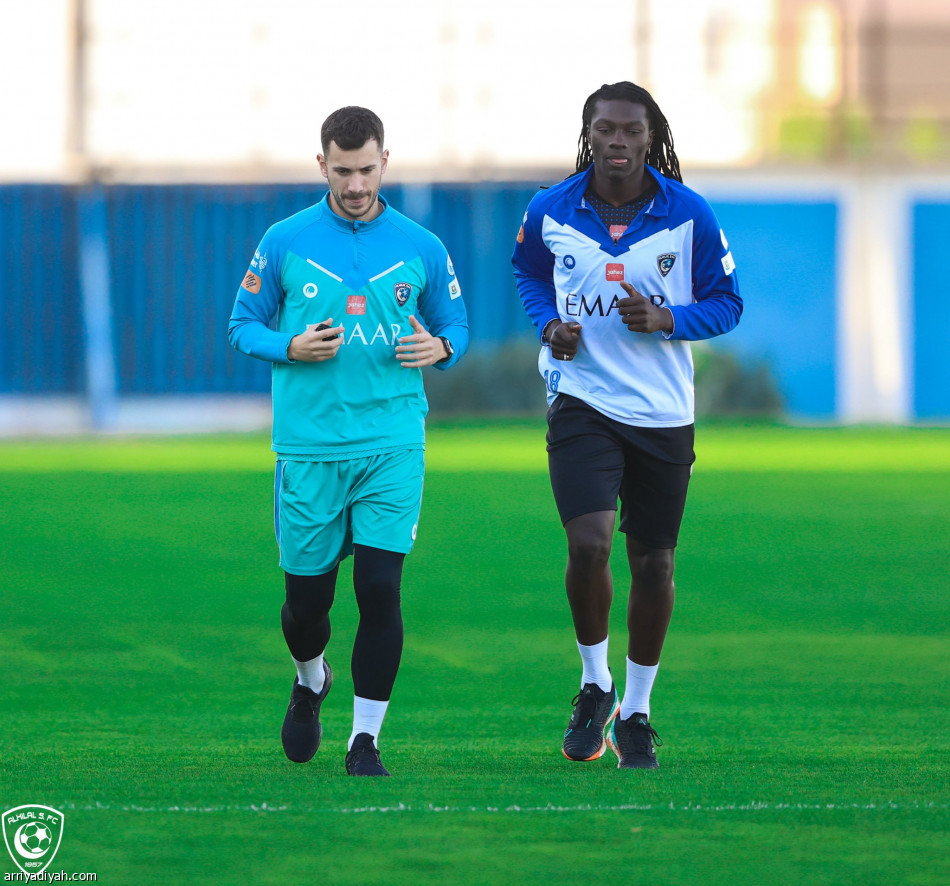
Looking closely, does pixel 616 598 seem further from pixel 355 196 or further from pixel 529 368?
pixel 529 368

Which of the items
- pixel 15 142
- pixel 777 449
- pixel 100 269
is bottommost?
pixel 777 449

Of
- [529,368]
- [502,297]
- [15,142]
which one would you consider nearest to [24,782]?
[529,368]

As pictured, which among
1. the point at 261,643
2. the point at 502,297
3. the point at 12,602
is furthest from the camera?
the point at 502,297

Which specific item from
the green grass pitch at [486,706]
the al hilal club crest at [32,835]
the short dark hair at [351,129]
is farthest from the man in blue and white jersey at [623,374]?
the al hilal club crest at [32,835]

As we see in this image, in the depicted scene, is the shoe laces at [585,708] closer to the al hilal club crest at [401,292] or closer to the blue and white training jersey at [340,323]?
the blue and white training jersey at [340,323]

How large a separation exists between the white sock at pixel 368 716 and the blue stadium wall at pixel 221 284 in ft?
89.7

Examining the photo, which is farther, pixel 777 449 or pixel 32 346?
pixel 32 346

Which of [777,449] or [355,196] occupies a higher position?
[355,196]

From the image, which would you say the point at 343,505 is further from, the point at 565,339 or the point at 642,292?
the point at 642,292

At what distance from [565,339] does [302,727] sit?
1452 mm

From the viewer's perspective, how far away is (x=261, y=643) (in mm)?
8406

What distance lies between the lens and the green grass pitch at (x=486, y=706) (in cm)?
445

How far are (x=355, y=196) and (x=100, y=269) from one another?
28.5 m

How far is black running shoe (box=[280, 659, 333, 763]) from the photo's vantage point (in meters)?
5.68
